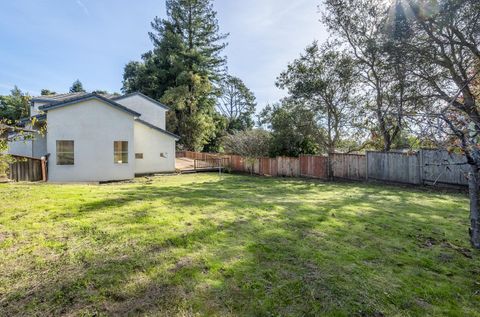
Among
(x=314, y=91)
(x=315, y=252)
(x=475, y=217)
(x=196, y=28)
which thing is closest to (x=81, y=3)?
(x=314, y=91)

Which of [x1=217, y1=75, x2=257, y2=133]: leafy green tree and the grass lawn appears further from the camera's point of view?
[x1=217, y1=75, x2=257, y2=133]: leafy green tree

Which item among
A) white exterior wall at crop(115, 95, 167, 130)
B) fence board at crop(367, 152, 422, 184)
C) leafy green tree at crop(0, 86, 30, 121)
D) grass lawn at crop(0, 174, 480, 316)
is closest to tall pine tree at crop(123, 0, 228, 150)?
white exterior wall at crop(115, 95, 167, 130)

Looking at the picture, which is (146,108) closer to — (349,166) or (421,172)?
(349,166)

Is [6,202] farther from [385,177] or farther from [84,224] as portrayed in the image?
[385,177]

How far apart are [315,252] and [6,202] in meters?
6.58

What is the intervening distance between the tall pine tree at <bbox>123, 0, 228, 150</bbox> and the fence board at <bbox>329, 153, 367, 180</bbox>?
A: 58.2ft

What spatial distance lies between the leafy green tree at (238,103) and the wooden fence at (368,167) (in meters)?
24.3

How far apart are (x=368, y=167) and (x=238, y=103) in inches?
1335

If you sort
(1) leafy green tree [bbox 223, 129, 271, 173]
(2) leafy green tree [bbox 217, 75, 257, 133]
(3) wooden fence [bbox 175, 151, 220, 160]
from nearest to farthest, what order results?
(1) leafy green tree [bbox 223, 129, 271, 173]
(3) wooden fence [bbox 175, 151, 220, 160]
(2) leafy green tree [bbox 217, 75, 257, 133]

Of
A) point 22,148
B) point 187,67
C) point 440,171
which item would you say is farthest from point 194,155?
point 440,171

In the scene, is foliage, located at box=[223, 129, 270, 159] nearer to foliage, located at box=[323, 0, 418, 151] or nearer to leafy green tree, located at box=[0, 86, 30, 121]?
foliage, located at box=[323, 0, 418, 151]

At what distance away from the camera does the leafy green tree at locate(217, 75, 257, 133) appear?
45281 millimetres

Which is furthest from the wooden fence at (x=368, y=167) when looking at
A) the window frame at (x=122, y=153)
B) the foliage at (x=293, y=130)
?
the window frame at (x=122, y=153)

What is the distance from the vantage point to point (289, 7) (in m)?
12.1
